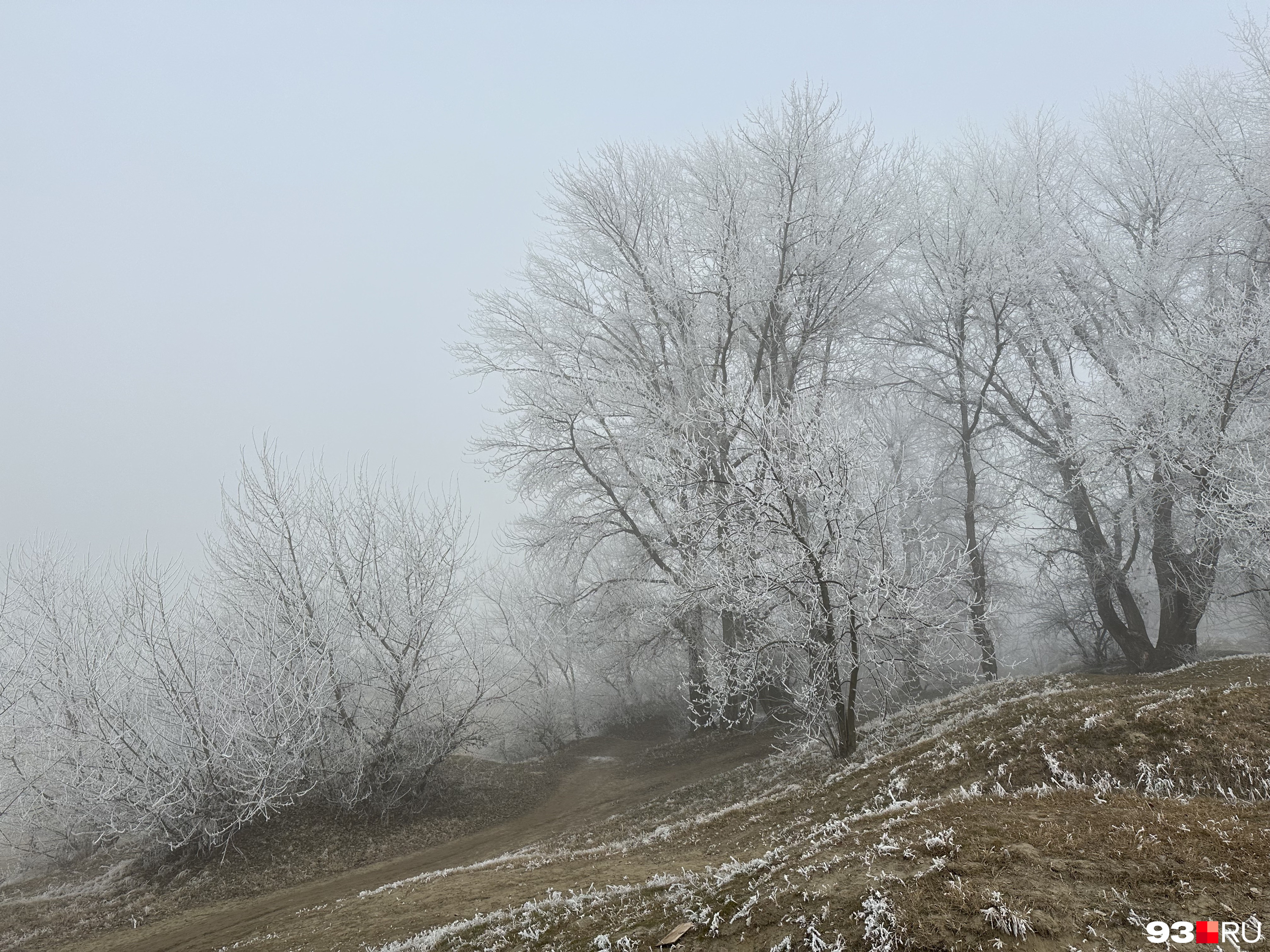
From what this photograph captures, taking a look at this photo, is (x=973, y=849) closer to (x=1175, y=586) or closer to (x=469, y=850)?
(x=469, y=850)

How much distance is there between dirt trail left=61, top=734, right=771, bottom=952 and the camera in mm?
9320

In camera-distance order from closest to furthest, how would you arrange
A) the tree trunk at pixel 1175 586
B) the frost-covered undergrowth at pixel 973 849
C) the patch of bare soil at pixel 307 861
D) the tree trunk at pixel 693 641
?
the frost-covered undergrowth at pixel 973 849 → the patch of bare soil at pixel 307 861 → the tree trunk at pixel 1175 586 → the tree trunk at pixel 693 641

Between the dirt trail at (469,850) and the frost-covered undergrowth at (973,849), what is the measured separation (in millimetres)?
1850

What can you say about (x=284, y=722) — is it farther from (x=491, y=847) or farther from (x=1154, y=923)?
(x=1154, y=923)

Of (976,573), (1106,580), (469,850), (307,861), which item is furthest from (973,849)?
(1106,580)

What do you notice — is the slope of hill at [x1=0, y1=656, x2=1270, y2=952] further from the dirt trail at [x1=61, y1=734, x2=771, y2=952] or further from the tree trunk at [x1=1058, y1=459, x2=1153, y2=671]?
the tree trunk at [x1=1058, y1=459, x2=1153, y2=671]

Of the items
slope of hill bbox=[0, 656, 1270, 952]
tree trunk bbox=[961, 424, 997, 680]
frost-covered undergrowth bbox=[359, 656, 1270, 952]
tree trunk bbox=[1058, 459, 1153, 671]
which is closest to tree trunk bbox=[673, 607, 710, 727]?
slope of hill bbox=[0, 656, 1270, 952]

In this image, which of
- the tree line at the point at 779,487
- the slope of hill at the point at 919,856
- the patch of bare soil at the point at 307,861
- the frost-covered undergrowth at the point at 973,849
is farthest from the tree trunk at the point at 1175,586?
the patch of bare soil at the point at 307,861

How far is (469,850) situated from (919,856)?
11.4m

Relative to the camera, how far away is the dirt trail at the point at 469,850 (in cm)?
932

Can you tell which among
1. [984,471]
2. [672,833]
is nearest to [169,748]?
[672,833]

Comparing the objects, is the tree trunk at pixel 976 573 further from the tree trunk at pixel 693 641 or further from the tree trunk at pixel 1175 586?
the tree trunk at pixel 693 641

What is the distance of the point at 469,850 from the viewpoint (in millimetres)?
13195

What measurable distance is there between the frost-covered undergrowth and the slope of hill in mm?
18
